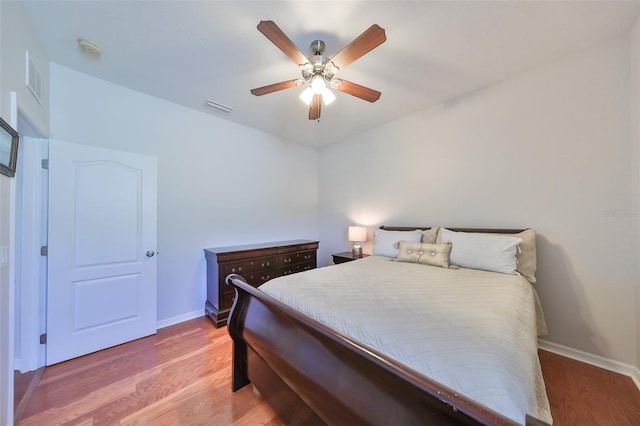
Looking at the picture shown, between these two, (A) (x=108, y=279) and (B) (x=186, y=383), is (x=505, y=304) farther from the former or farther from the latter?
(A) (x=108, y=279)

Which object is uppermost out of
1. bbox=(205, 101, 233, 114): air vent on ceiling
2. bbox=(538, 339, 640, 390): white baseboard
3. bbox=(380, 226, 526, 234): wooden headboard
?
bbox=(205, 101, 233, 114): air vent on ceiling

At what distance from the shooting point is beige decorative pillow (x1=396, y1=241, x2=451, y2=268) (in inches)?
94.6

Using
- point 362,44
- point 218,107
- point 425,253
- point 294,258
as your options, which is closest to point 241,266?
point 294,258

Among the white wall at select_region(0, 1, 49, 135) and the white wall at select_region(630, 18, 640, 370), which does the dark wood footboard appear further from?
the white wall at select_region(630, 18, 640, 370)

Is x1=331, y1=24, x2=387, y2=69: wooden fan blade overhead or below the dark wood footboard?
overhead

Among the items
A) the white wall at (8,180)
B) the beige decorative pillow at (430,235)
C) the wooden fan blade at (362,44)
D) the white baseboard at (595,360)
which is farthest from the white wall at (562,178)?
the white wall at (8,180)

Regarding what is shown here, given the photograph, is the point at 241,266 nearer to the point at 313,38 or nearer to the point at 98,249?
the point at 98,249

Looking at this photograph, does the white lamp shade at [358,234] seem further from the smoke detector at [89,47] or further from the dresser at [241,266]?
the smoke detector at [89,47]

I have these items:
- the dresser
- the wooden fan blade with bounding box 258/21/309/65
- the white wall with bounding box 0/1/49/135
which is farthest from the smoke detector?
the dresser

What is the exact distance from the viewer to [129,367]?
205cm

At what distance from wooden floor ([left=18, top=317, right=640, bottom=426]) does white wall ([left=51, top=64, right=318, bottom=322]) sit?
0.80 m

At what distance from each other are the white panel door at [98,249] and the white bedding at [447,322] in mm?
1734

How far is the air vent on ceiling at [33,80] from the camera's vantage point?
1672 millimetres

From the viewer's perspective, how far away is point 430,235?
284cm
